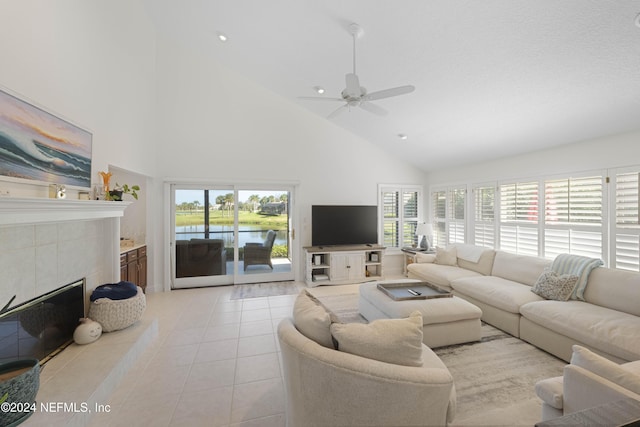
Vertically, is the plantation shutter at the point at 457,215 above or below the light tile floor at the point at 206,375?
above

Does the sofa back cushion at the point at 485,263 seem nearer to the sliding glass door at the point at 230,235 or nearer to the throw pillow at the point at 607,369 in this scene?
the throw pillow at the point at 607,369

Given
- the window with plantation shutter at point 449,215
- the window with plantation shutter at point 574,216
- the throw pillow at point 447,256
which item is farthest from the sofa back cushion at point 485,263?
the window with plantation shutter at point 449,215

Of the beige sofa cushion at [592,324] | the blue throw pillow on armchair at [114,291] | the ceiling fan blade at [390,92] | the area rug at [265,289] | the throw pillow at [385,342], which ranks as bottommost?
the area rug at [265,289]

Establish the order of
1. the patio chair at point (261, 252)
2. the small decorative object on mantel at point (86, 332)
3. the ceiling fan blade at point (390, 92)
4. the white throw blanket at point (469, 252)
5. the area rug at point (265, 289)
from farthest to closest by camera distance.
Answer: the patio chair at point (261, 252) → the area rug at point (265, 289) → the white throw blanket at point (469, 252) → the small decorative object on mantel at point (86, 332) → the ceiling fan blade at point (390, 92)

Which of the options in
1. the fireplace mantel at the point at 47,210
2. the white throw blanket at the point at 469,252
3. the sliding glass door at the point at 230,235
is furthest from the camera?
the sliding glass door at the point at 230,235

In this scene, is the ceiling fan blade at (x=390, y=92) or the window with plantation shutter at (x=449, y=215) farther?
the window with plantation shutter at (x=449, y=215)

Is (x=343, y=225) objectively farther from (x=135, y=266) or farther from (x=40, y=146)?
(x=40, y=146)

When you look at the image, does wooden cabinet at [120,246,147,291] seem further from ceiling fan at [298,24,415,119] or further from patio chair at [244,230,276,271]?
ceiling fan at [298,24,415,119]

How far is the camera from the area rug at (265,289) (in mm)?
4434

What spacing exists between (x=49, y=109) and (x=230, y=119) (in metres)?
2.90

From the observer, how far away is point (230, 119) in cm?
484

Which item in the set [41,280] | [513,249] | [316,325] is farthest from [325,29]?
[513,249]

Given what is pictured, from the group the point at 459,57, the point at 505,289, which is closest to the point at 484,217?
the point at 505,289

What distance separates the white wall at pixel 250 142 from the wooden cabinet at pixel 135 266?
1444mm
